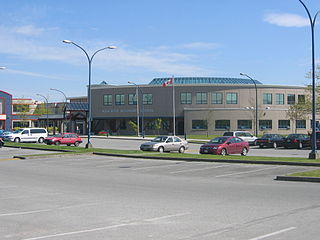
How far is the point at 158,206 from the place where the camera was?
Result: 1125cm

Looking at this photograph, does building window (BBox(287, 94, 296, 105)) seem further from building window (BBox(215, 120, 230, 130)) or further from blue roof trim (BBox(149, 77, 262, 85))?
Result: building window (BBox(215, 120, 230, 130))

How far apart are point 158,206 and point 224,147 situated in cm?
1940

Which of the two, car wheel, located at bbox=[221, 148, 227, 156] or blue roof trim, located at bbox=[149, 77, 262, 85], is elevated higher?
blue roof trim, located at bbox=[149, 77, 262, 85]

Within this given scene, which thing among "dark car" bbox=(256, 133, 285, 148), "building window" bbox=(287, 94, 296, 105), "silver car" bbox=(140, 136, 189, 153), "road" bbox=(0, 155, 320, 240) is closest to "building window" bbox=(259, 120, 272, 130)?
"building window" bbox=(287, 94, 296, 105)

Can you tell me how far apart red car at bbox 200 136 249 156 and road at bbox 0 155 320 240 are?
9621 mm

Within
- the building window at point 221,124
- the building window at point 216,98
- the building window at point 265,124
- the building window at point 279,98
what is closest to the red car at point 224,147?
the building window at point 221,124

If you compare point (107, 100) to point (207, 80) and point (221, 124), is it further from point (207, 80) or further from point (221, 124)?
point (221, 124)

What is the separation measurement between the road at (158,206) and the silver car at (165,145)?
1344 cm

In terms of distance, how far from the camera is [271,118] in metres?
81.4

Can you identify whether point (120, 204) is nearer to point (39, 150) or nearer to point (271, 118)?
point (39, 150)

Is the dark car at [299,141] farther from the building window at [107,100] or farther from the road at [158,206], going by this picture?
the building window at [107,100]

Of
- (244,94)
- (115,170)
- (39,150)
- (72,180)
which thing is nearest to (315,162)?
(115,170)

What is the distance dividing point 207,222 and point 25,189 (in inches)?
309

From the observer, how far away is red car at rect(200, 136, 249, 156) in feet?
98.3
